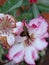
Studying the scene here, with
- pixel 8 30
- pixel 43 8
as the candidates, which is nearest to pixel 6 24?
pixel 8 30

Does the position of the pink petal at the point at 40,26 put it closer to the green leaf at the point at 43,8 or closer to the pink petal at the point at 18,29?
the pink petal at the point at 18,29

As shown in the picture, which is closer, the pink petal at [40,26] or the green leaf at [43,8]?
the pink petal at [40,26]

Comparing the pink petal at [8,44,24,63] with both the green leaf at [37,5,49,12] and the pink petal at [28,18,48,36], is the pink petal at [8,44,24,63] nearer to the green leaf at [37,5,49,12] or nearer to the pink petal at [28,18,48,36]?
the pink petal at [28,18,48,36]

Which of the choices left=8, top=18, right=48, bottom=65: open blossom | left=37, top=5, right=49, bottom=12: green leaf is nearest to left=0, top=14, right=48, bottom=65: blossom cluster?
left=8, top=18, right=48, bottom=65: open blossom

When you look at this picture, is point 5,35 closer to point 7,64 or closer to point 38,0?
point 7,64

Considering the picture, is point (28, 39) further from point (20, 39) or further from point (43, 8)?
point (43, 8)

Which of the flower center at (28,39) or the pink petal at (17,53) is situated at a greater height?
the flower center at (28,39)

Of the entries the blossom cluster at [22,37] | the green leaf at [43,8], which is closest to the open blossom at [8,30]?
the blossom cluster at [22,37]
